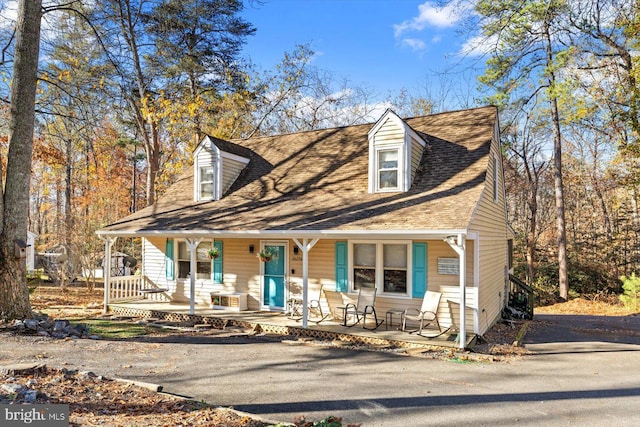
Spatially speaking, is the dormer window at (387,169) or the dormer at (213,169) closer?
the dormer window at (387,169)

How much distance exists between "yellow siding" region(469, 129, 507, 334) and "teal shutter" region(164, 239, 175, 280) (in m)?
9.77

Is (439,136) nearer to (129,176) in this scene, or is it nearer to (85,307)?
(85,307)

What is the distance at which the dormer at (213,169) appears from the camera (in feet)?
46.3

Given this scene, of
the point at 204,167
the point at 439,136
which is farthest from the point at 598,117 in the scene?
the point at 204,167

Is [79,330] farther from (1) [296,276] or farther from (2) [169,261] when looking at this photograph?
(1) [296,276]

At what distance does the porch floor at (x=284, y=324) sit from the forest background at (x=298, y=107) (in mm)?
5832

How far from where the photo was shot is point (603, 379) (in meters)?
7.07

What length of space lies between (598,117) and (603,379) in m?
16.0

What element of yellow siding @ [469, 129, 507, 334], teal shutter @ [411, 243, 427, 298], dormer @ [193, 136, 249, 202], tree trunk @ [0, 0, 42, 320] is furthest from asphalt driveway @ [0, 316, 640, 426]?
dormer @ [193, 136, 249, 202]

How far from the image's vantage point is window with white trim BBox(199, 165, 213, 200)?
14.4m

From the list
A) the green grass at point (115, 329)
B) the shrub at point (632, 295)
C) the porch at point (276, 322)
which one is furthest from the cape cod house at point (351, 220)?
the shrub at point (632, 295)

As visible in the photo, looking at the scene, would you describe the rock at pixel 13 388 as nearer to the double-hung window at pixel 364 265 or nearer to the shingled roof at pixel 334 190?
the shingled roof at pixel 334 190

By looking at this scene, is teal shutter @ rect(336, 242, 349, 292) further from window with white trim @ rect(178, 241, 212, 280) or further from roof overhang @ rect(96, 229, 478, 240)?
window with white trim @ rect(178, 241, 212, 280)

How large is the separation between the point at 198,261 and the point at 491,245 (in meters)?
9.10
